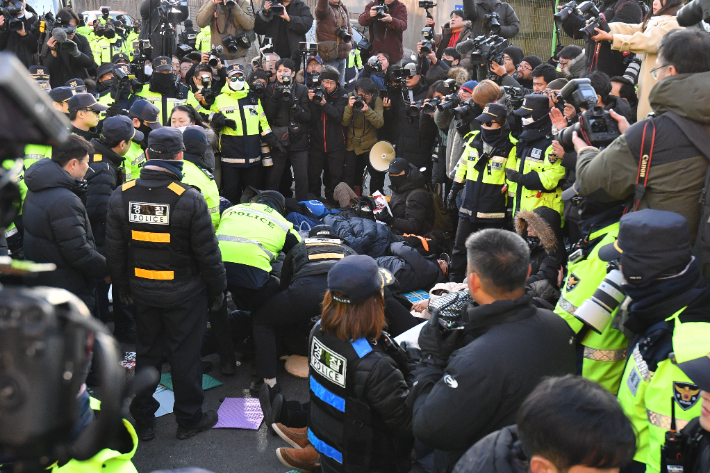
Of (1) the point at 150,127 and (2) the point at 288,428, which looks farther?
(1) the point at 150,127

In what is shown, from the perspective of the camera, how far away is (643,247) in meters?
2.59

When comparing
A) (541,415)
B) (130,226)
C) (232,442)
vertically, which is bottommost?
(232,442)

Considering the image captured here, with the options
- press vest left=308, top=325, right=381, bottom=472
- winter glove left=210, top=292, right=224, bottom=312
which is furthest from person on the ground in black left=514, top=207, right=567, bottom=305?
winter glove left=210, top=292, right=224, bottom=312

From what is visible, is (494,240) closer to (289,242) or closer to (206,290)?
(206,290)

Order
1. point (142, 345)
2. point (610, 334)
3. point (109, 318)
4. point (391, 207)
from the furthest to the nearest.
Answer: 1. point (391, 207)
2. point (109, 318)
3. point (142, 345)
4. point (610, 334)

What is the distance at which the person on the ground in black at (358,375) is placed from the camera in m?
3.15

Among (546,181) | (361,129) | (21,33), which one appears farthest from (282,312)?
(21,33)

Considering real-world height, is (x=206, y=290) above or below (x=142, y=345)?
above

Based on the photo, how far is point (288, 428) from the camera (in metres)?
4.25

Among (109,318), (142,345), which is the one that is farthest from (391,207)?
(142,345)

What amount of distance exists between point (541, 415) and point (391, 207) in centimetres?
627

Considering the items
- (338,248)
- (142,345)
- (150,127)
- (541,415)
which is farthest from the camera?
(150,127)

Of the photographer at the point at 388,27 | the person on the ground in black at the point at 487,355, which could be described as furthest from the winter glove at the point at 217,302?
the photographer at the point at 388,27

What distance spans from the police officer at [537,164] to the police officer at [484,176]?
337mm
